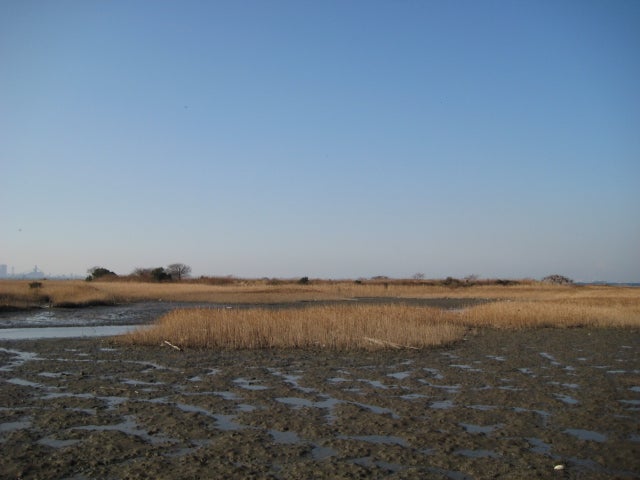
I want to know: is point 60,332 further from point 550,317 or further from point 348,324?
point 550,317

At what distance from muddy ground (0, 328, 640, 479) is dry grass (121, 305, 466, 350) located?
1931mm

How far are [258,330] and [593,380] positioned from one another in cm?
1030

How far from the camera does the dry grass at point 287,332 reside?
18484 mm

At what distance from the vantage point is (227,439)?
8070 millimetres

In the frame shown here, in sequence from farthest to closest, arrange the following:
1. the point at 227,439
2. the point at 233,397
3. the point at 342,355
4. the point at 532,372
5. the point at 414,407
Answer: the point at 342,355, the point at 532,372, the point at 233,397, the point at 414,407, the point at 227,439

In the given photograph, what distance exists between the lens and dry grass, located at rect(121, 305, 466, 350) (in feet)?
60.6

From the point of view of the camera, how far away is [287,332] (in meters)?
19.3

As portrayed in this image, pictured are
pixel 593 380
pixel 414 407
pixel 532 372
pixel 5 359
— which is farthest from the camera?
pixel 5 359

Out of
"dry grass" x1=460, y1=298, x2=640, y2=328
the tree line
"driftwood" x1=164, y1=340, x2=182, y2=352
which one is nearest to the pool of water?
"driftwood" x1=164, y1=340, x2=182, y2=352

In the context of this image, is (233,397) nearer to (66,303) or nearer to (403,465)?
(403,465)

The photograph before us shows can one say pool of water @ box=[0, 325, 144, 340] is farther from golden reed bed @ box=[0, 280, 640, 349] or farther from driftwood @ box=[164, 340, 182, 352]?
driftwood @ box=[164, 340, 182, 352]

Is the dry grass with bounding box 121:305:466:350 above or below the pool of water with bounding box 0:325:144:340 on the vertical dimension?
above

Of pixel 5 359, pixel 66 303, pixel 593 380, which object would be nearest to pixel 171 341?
pixel 5 359

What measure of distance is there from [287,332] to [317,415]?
9.75 metres
